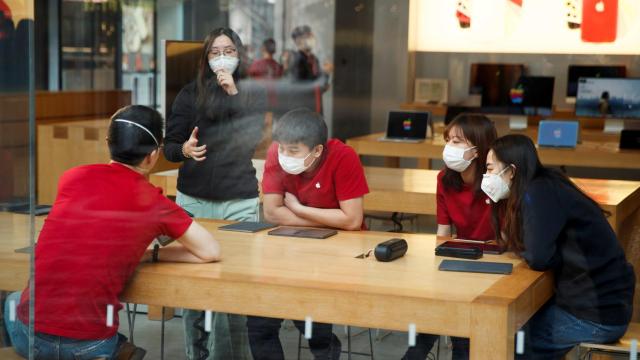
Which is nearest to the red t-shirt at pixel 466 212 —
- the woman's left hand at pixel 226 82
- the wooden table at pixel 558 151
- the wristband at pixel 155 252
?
the woman's left hand at pixel 226 82

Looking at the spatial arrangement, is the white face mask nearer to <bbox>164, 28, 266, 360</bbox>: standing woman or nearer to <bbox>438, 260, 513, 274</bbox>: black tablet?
<bbox>164, 28, 266, 360</bbox>: standing woman

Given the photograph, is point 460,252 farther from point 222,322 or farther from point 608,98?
point 608,98

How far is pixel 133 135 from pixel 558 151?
2925 mm

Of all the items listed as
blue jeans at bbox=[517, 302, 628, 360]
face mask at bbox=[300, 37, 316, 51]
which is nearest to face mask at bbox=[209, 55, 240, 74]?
Result: face mask at bbox=[300, 37, 316, 51]

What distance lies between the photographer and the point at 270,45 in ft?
16.0

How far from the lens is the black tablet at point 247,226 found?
11.5ft

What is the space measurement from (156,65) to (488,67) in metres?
1.93

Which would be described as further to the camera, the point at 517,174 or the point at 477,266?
the point at 517,174

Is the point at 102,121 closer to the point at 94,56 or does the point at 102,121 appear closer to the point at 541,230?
the point at 94,56

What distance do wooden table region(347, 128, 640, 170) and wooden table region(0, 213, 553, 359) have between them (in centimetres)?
225

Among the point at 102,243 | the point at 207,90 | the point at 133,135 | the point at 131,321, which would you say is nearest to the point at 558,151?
the point at 207,90

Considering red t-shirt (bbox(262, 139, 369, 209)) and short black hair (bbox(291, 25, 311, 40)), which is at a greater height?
short black hair (bbox(291, 25, 311, 40))

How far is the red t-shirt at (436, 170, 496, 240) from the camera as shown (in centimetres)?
367

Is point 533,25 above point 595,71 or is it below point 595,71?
above
